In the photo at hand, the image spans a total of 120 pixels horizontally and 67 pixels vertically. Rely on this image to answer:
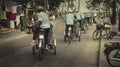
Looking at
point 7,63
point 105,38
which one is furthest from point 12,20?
point 7,63

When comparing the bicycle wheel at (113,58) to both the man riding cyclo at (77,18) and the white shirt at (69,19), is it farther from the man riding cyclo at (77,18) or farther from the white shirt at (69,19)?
the man riding cyclo at (77,18)

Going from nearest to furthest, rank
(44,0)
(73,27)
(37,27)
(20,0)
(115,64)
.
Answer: (115,64)
(37,27)
(73,27)
(20,0)
(44,0)

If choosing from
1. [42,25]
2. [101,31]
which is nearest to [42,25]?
[42,25]

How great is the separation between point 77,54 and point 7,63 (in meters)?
3.77

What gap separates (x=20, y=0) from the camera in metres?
38.8

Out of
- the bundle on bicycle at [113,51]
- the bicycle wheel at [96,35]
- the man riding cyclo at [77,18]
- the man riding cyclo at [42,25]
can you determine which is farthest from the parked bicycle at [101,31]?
the bundle on bicycle at [113,51]

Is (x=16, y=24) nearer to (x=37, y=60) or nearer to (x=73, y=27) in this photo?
(x=73, y=27)

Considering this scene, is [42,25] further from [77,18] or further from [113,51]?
[77,18]

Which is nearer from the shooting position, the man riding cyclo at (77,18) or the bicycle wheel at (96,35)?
the man riding cyclo at (77,18)

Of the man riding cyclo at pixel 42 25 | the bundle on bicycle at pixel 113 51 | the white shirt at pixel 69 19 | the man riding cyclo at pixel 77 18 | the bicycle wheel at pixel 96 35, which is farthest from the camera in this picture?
the bicycle wheel at pixel 96 35

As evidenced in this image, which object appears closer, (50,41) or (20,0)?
(50,41)

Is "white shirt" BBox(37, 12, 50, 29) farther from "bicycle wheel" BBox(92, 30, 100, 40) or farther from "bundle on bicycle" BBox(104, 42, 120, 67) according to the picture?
"bicycle wheel" BBox(92, 30, 100, 40)

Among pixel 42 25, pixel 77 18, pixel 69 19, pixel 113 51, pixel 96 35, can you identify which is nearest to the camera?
pixel 113 51

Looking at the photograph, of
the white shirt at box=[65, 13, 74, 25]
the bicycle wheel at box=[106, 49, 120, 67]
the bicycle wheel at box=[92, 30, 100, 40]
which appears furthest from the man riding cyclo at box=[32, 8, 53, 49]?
the bicycle wheel at box=[92, 30, 100, 40]
